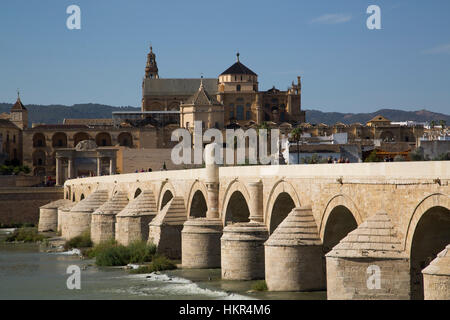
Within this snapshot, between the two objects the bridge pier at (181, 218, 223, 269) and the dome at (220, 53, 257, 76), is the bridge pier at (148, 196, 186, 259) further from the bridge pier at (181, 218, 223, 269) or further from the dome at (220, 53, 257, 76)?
the dome at (220, 53, 257, 76)

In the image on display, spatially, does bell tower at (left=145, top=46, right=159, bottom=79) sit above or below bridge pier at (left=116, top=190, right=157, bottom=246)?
above

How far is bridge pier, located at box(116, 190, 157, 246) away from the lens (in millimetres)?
35625

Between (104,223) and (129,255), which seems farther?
(104,223)

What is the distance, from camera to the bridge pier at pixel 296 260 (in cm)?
2131

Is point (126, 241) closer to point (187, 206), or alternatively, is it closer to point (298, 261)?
point (187, 206)

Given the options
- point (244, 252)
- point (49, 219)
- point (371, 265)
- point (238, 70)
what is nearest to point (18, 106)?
point (238, 70)

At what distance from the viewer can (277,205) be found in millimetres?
25500

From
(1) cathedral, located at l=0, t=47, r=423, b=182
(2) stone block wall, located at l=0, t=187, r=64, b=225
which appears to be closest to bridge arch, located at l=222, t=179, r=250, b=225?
(2) stone block wall, located at l=0, t=187, r=64, b=225

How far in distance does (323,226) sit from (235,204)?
893 cm

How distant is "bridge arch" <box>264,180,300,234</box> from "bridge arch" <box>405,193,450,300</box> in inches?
300

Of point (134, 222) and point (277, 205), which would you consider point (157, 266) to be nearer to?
point (277, 205)

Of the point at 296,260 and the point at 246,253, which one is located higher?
the point at 296,260

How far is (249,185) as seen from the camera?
85.7ft

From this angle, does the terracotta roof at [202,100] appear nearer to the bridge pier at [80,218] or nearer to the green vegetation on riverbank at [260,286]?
the bridge pier at [80,218]
